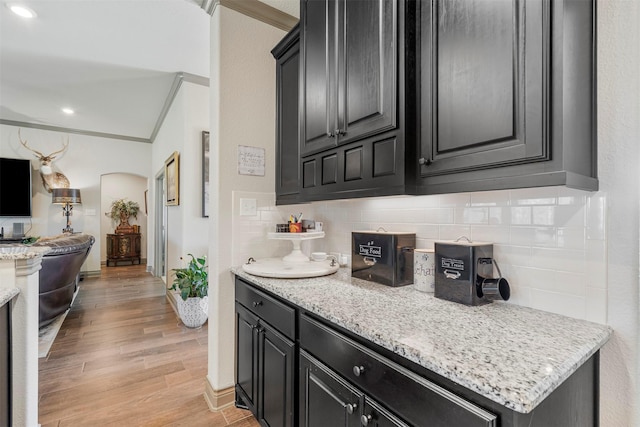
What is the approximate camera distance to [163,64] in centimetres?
337

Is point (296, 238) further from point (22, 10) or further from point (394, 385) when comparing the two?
point (22, 10)

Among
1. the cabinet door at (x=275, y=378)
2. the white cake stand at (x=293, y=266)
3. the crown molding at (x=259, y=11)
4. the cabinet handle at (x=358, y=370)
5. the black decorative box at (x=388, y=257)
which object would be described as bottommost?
the cabinet door at (x=275, y=378)

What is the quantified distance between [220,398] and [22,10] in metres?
3.38

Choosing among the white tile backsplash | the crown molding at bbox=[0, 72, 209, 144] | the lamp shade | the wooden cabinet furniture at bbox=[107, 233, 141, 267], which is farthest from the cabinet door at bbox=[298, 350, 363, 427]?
the wooden cabinet furniture at bbox=[107, 233, 141, 267]

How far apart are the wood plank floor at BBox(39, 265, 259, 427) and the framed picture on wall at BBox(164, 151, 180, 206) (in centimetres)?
142

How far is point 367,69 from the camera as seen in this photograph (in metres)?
1.28

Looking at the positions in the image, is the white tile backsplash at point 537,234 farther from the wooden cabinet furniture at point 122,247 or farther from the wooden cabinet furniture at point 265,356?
the wooden cabinet furniture at point 122,247

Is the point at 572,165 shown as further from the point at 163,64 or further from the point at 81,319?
the point at 81,319

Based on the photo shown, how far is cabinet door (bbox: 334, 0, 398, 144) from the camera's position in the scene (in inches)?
46.1

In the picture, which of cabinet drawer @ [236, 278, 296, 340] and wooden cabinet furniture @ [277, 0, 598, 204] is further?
cabinet drawer @ [236, 278, 296, 340]

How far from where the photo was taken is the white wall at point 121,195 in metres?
7.55

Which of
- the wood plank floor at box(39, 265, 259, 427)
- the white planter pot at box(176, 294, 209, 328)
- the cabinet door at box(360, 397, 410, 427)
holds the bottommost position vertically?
the wood plank floor at box(39, 265, 259, 427)

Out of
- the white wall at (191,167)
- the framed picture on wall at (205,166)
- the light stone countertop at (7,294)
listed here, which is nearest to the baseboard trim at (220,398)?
the light stone countertop at (7,294)

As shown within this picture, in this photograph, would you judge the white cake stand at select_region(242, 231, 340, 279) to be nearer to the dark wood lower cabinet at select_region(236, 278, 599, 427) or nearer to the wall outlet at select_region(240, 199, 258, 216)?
the dark wood lower cabinet at select_region(236, 278, 599, 427)
